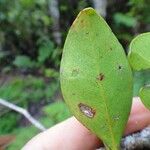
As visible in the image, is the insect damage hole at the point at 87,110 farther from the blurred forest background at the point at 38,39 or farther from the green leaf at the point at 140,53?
the blurred forest background at the point at 38,39

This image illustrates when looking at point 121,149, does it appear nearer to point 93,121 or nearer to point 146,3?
point 93,121

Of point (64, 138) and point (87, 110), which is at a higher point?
point (87, 110)

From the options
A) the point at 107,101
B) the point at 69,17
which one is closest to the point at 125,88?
the point at 107,101

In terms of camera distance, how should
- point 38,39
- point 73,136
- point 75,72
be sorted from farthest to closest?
point 38,39 → point 73,136 → point 75,72

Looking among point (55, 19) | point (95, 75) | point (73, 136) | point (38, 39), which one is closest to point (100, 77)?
point (95, 75)

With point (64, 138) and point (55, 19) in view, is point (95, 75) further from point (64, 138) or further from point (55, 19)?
point (55, 19)

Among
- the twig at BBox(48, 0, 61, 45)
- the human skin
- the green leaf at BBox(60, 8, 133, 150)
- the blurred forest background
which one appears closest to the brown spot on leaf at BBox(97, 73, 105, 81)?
the green leaf at BBox(60, 8, 133, 150)

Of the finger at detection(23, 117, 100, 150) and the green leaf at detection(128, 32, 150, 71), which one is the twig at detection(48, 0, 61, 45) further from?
the green leaf at detection(128, 32, 150, 71)
